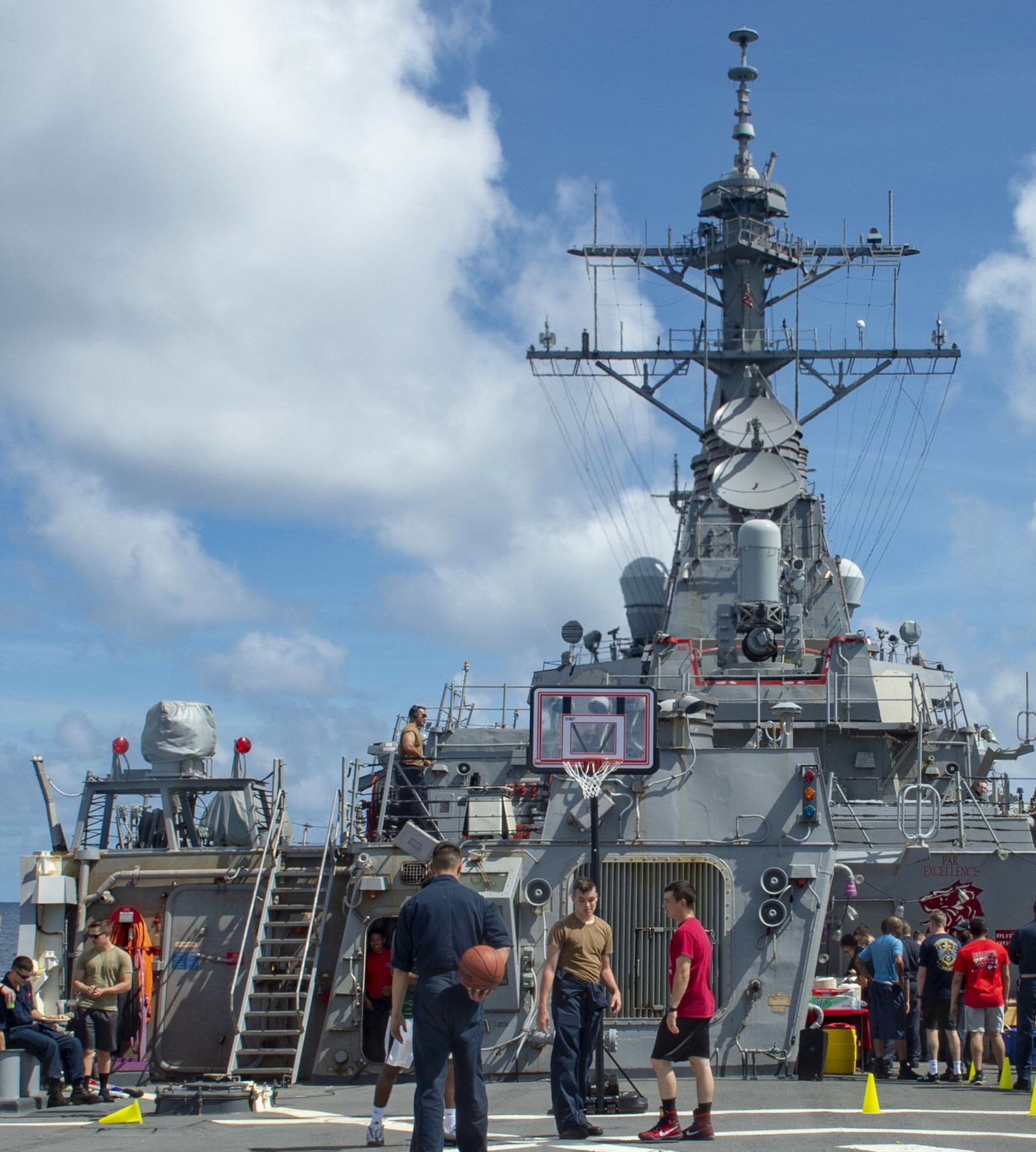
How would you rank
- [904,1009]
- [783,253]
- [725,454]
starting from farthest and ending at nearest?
[783,253]
[725,454]
[904,1009]

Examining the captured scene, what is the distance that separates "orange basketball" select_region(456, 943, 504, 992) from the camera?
6848mm

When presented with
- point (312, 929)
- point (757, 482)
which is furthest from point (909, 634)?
point (312, 929)

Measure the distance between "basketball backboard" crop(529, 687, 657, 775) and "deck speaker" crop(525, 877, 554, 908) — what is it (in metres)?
1.19

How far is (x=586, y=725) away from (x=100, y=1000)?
14.5ft

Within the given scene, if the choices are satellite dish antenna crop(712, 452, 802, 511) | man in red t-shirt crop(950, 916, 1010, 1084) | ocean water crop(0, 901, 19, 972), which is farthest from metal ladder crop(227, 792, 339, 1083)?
ocean water crop(0, 901, 19, 972)

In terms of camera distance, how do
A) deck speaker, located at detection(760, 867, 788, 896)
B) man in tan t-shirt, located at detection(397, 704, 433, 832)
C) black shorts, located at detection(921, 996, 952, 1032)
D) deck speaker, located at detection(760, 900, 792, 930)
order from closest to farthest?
black shorts, located at detection(921, 996, 952, 1032) → deck speaker, located at detection(760, 900, 792, 930) → deck speaker, located at detection(760, 867, 788, 896) → man in tan t-shirt, located at detection(397, 704, 433, 832)

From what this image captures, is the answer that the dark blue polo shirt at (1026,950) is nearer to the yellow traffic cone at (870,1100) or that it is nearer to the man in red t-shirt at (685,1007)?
the yellow traffic cone at (870,1100)

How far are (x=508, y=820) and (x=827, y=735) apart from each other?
6825 mm

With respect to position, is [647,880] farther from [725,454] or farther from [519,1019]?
[725,454]

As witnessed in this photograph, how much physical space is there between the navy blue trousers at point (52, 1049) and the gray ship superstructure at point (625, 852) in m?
1.81

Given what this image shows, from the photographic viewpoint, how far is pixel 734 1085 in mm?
11664

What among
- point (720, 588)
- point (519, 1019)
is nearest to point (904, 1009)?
point (519, 1019)

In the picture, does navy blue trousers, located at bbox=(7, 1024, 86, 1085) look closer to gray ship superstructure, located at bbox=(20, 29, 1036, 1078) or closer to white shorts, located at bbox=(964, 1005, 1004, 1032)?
gray ship superstructure, located at bbox=(20, 29, 1036, 1078)

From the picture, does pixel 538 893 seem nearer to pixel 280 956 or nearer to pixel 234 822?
pixel 280 956
